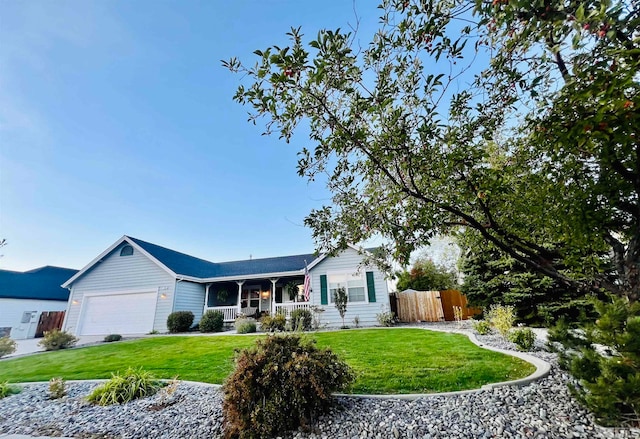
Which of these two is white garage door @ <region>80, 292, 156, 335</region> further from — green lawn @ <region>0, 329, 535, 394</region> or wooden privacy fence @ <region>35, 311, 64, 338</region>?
green lawn @ <region>0, 329, 535, 394</region>

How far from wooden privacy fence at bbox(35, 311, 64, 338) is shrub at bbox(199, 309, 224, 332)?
37.7ft

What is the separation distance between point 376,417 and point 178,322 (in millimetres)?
13925

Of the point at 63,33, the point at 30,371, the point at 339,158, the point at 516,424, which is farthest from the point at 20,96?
the point at 516,424

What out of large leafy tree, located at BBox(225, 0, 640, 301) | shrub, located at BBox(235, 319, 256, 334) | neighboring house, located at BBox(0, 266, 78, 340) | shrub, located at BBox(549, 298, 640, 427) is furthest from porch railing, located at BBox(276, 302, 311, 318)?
neighboring house, located at BBox(0, 266, 78, 340)

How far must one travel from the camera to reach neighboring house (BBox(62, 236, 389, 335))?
14.5 metres

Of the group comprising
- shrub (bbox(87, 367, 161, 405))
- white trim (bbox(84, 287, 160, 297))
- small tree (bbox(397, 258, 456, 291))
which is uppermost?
small tree (bbox(397, 258, 456, 291))

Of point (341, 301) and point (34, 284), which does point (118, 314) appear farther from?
point (341, 301)

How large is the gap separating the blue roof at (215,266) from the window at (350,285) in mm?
1702

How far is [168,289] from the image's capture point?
608 inches

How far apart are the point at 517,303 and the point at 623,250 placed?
9.45 metres

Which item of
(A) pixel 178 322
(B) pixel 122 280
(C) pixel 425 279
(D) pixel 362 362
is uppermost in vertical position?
(B) pixel 122 280

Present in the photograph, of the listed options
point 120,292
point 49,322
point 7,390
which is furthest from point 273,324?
point 49,322

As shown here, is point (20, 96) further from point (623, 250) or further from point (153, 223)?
point (623, 250)

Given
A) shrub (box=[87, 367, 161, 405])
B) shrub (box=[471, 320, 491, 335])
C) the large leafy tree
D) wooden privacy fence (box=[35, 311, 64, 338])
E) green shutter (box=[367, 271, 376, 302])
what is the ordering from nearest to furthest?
the large leafy tree < shrub (box=[87, 367, 161, 405]) < shrub (box=[471, 320, 491, 335]) < green shutter (box=[367, 271, 376, 302]) < wooden privacy fence (box=[35, 311, 64, 338])
